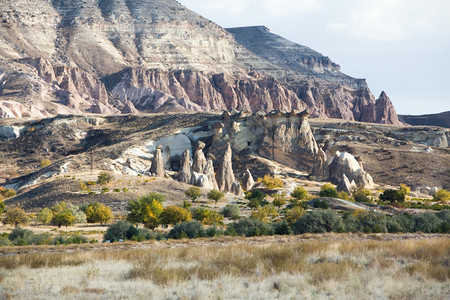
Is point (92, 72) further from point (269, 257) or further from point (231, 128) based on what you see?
point (269, 257)

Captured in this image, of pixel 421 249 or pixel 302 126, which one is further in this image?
pixel 302 126

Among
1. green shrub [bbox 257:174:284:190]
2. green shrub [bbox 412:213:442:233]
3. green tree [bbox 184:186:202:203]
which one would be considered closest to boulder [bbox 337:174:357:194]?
green shrub [bbox 257:174:284:190]

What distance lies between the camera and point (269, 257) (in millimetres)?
13930

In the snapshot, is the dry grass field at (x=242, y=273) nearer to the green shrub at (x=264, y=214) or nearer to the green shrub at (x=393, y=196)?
the green shrub at (x=264, y=214)

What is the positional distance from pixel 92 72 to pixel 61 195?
458 ft

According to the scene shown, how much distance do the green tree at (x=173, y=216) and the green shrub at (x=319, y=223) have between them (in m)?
9.69

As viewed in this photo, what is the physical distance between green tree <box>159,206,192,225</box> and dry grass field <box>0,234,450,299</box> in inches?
682

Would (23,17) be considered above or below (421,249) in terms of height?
above

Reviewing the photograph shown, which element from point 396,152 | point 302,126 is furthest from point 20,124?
point 396,152

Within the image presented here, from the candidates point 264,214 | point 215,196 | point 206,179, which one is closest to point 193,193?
point 215,196

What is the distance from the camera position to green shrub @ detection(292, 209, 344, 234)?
2458cm

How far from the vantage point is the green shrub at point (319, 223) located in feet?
80.6

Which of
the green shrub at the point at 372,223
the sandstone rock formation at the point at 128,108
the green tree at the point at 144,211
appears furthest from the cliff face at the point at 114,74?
the green shrub at the point at 372,223

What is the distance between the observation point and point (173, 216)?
107 feet
